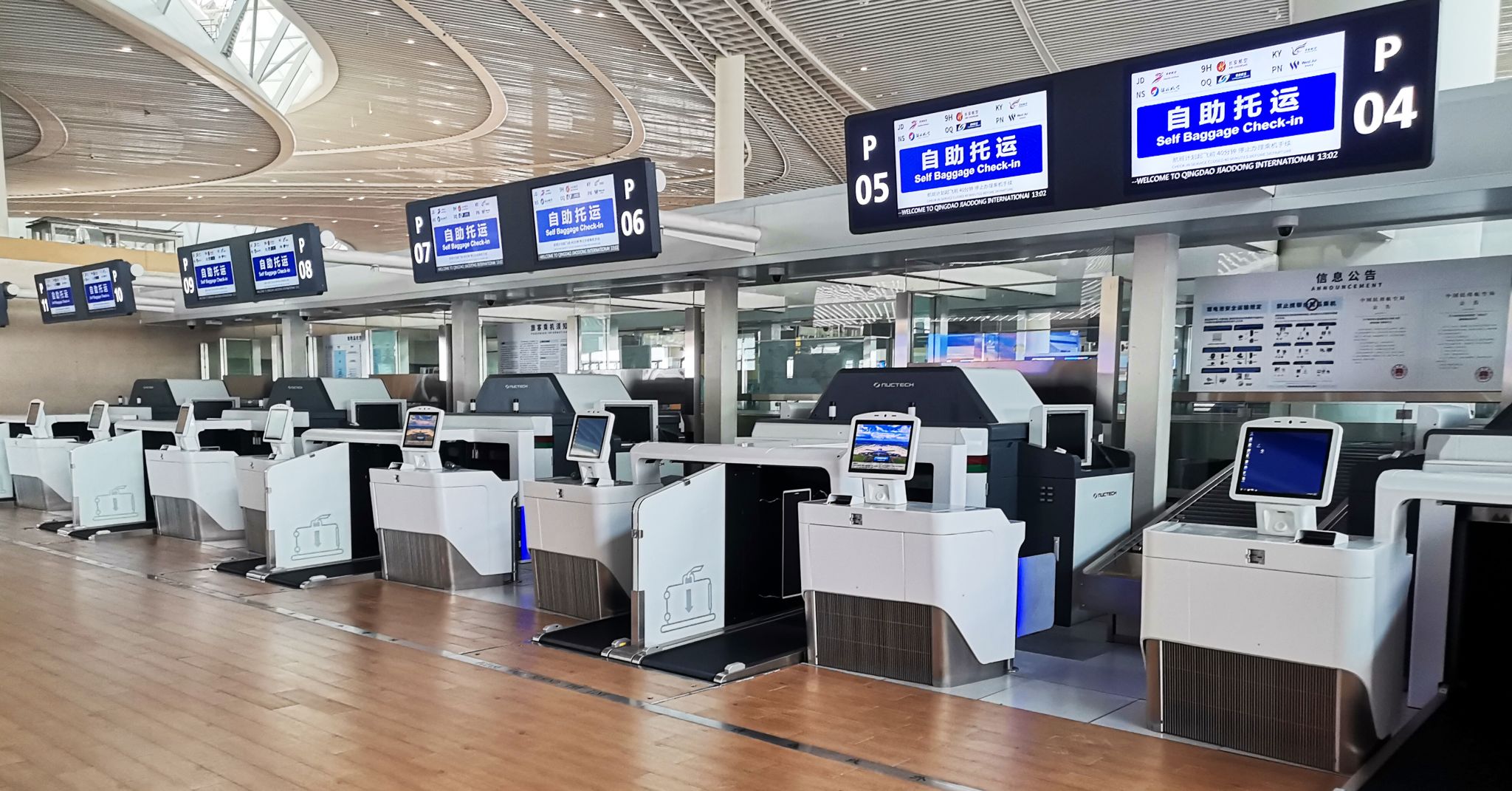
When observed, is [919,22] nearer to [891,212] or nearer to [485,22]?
[485,22]

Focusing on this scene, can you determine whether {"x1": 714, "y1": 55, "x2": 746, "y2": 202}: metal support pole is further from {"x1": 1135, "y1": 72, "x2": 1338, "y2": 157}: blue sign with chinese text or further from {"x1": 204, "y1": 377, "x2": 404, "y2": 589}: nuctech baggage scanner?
{"x1": 1135, "y1": 72, "x2": 1338, "y2": 157}: blue sign with chinese text

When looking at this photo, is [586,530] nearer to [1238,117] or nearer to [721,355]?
[721,355]

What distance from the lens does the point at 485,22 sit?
33.1 feet

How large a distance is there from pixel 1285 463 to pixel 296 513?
6876 mm

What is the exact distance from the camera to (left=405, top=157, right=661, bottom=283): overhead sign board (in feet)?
20.5

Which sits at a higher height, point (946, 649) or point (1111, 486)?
point (1111, 486)

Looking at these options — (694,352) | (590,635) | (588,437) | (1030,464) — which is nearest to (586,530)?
(588,437)

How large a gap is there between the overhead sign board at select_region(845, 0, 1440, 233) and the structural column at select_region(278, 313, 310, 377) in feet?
32.8

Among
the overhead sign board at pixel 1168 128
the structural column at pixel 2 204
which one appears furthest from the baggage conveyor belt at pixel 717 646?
the structural column at pixel 2 204

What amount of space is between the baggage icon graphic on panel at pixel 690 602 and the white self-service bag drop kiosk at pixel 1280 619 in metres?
2.50

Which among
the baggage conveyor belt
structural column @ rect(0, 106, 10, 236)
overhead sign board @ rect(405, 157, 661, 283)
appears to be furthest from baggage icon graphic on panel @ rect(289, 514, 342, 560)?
structural column @ rect(0, 106, 10, 236)

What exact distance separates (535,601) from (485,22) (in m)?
6.21

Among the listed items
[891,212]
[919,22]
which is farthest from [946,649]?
[919,22]

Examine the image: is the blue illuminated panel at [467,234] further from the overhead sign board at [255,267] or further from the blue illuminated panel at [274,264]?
the blue illuminated panel at [274,264]
